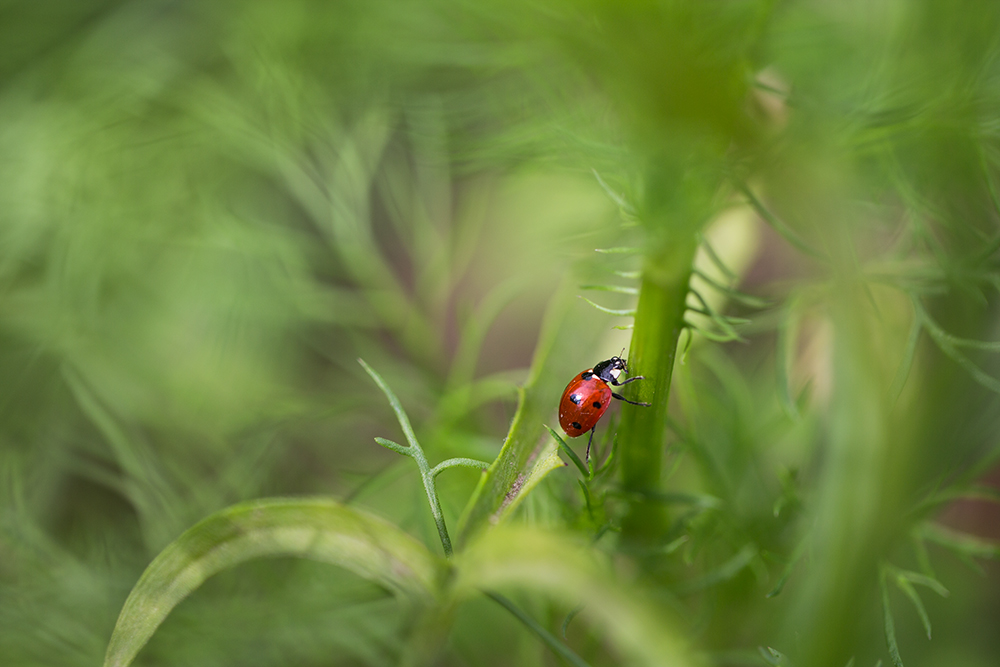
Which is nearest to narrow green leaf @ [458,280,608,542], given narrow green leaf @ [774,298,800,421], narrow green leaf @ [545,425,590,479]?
narrow green leaf @ [545,425,590,479]

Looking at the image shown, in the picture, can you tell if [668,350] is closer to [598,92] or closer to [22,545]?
[598,92]

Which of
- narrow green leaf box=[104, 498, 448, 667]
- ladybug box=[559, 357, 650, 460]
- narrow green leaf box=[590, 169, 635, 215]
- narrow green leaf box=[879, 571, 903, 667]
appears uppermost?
narrow green leaf box=[590, 169, 635, 215]

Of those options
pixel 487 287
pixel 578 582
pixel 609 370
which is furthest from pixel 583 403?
pixel 487 287

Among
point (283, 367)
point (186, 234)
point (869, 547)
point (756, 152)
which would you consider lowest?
point (869, 547)

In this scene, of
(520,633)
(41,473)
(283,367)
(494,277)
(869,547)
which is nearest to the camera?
(869,547)

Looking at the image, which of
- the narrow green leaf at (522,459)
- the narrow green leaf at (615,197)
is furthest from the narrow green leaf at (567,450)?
the narrow green leaf at (615,197)

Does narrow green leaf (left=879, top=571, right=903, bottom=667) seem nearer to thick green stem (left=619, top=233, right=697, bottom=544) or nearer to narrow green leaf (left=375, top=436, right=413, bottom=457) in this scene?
thick green stem (left=619, top=233, right=697, bottom=544)

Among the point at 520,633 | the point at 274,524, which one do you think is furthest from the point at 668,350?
the point at 520,633
